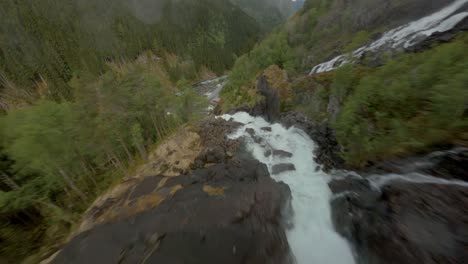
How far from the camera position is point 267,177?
1886cm

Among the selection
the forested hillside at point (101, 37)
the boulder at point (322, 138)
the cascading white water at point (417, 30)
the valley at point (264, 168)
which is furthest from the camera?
the forested hillside at point (101, 37)

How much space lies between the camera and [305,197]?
16.9 m

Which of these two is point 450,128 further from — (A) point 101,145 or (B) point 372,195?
(A) point 101,145

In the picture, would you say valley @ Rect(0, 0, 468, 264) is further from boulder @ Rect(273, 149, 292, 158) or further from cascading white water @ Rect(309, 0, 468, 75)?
cascading white water @ Rect(309, 0, 468, 75)

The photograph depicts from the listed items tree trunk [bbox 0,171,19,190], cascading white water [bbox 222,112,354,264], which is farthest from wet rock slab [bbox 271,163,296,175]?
tree trunk [bbox 0,171,19,190]

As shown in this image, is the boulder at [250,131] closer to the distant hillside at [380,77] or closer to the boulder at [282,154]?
the boulder at [282,154]

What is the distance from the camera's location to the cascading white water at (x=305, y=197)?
40.9ft

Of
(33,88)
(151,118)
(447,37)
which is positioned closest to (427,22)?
(447,37)

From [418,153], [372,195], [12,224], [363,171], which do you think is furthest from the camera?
[12,224]

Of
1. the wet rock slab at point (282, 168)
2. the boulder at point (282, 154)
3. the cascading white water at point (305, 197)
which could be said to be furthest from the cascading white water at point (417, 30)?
the wet rock slab at point (282, 168)

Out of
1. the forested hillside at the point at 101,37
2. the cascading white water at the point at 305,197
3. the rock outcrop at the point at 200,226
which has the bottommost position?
the cascading white water at the point at 305,197

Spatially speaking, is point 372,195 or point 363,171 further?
point 363,171

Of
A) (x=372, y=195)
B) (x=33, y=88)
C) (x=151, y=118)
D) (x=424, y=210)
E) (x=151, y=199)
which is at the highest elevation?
(x=33, y=88)

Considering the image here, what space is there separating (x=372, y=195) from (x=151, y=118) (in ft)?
104
